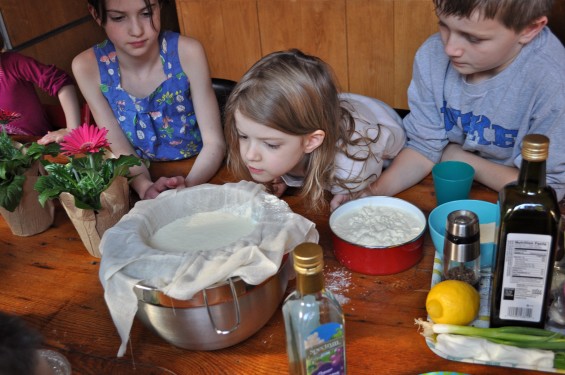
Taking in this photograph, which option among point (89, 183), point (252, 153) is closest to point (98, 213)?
point (89, 183)

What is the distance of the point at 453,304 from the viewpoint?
869 millimetres

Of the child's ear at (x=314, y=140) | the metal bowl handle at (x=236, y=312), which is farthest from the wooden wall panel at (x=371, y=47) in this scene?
the metal bowl handle at (x=236, y=312)

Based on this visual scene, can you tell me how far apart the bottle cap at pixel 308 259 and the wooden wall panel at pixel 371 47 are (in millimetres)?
2459

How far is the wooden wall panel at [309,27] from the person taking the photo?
3010 mm

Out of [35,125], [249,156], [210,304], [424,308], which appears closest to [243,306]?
[210,304]

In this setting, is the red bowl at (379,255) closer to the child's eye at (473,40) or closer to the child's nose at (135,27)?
the child's eye at (473,40)

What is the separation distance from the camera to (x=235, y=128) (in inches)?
51.9

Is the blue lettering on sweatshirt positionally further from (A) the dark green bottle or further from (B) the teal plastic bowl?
(A) the dark green bottle

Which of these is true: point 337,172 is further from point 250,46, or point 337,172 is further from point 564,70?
point 250,46

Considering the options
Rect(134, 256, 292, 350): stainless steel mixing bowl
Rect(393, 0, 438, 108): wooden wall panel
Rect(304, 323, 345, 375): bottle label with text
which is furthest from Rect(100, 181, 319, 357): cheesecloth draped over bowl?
Rect(393, 0, 438, 108): wooden wall panel

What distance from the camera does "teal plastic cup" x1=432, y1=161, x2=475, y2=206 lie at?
1.15 metres

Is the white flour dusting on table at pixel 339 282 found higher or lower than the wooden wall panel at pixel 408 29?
higher

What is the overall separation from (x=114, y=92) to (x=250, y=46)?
1793 mm

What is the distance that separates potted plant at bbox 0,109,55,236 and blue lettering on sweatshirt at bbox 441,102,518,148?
1030 millimetres
